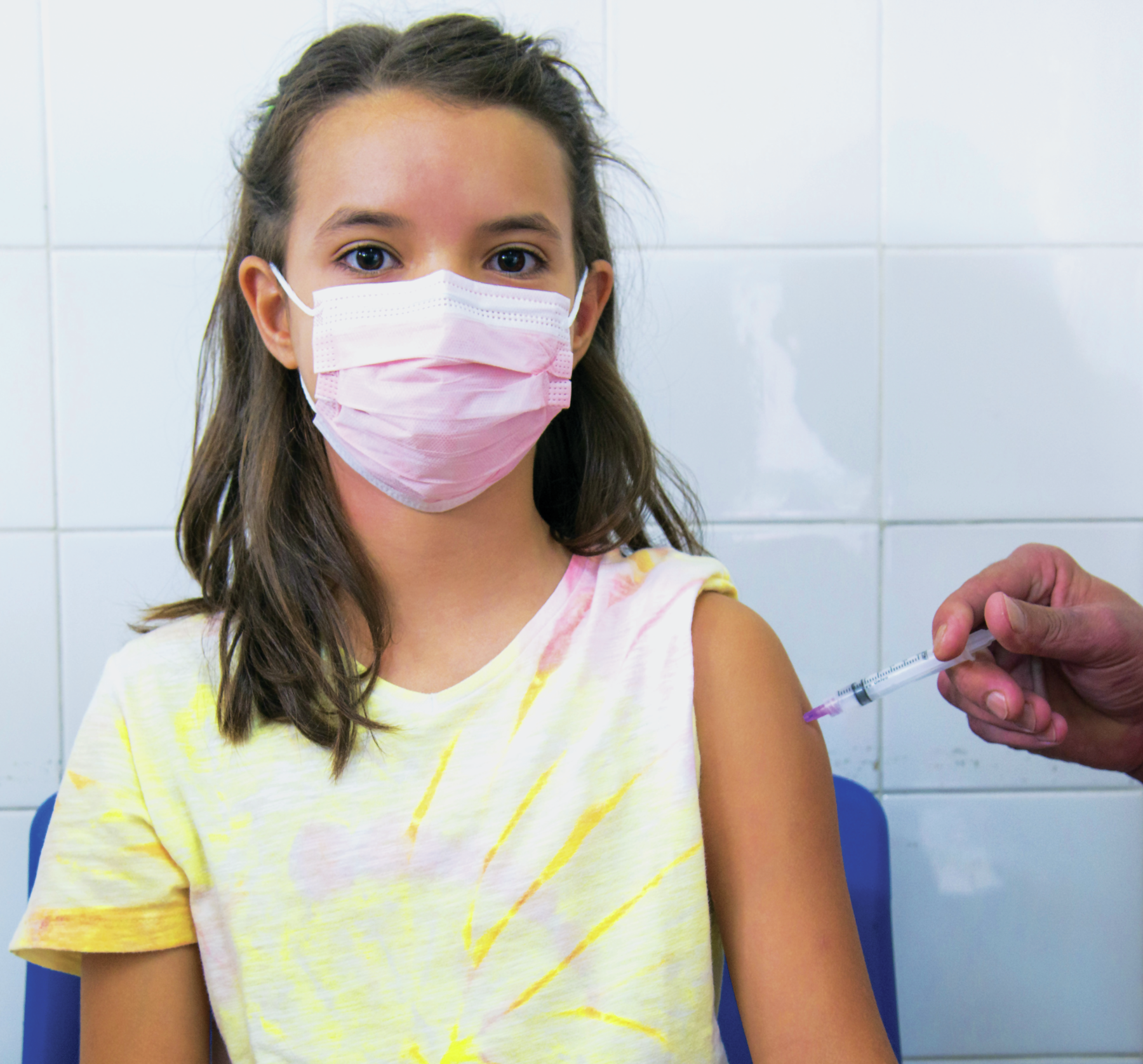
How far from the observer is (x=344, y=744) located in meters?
0.87

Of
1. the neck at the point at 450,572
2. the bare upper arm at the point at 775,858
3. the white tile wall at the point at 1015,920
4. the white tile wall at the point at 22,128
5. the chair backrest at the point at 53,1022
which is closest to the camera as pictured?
the bare upper arm at the point at 775,858

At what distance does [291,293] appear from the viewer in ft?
3.02

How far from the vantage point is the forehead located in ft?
2.81

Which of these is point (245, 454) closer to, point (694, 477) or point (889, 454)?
point (694, 477)

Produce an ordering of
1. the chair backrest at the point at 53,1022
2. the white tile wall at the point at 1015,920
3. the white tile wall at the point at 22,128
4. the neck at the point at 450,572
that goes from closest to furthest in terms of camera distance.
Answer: the neck at the point at 450,572
the chair backrest at the point at 53,1022
the white tile wall at the point at 22,128
the white tile wall at the point at 1015,920

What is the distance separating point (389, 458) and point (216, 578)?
11.5 inches

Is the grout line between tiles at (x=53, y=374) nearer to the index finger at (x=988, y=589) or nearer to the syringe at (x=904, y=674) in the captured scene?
the syringe at (x=904, y=674)

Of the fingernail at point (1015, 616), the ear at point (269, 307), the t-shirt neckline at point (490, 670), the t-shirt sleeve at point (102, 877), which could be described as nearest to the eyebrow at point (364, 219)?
the ear at point (269, 307)

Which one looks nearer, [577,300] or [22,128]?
[577,300]

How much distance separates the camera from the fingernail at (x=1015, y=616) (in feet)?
2.72

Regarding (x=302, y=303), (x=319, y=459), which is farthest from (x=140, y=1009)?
(x=302, y=303)

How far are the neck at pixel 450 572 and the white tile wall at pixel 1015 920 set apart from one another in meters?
0.76

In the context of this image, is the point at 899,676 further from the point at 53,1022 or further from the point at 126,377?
the point at 126,377

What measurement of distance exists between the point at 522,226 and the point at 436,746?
0.47m
